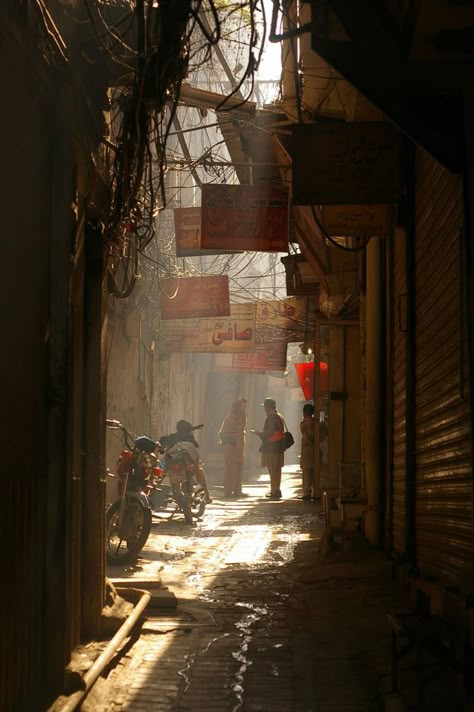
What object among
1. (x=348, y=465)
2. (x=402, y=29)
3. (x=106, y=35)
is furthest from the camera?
(x=348, y=465)

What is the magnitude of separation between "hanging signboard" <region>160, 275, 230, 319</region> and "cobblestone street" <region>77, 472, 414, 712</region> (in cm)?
734

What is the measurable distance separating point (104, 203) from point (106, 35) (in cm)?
120

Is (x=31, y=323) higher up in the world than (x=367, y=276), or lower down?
lower down

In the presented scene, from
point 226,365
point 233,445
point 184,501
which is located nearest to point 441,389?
point 184,501

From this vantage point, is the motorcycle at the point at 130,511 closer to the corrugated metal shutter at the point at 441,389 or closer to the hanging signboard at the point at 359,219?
the hanging signboard at the point at 359,219

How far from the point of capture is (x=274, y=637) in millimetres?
6801

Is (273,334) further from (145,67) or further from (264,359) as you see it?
(145,67)

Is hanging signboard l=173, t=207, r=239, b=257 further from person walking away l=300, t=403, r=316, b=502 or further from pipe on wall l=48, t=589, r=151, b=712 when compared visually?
pipe on wall l=48, t=589, r=151, b=712

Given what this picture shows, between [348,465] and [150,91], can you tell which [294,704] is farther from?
[348,465]

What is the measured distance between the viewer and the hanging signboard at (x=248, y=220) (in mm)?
12039

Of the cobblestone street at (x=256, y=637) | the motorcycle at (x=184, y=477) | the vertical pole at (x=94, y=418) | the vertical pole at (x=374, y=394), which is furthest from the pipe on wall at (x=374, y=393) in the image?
the motorcycle at (x=184, y=477)

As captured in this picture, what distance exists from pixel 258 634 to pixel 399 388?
270 cm

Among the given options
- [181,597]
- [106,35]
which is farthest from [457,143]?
[181,597]

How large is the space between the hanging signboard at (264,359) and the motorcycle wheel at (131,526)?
13563mm
